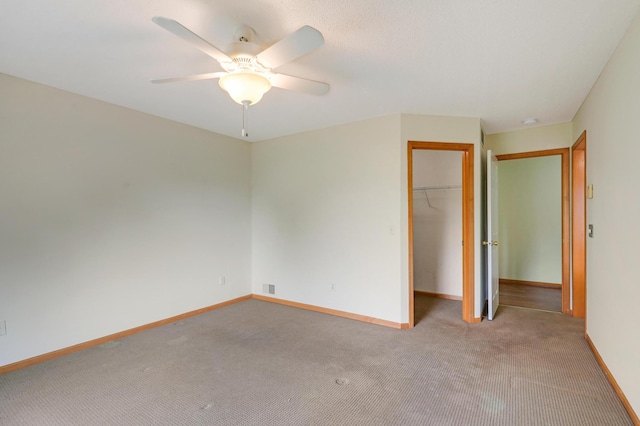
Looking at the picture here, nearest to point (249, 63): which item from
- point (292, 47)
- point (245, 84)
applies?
point (245, 84)

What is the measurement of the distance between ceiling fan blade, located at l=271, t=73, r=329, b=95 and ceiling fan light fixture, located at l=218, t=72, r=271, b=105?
139 mm

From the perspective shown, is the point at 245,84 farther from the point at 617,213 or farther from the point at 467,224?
the point at 467,224

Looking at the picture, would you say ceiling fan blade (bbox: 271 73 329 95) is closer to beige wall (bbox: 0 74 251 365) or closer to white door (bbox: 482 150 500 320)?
beige wall (bbox: 0 74 251 365)

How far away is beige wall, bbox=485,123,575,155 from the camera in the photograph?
386 centimetres

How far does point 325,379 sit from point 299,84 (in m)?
2.16

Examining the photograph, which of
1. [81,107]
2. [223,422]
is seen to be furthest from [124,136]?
[223,422]

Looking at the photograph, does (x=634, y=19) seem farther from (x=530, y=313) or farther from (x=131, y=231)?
Answer: (x=131, y=231)

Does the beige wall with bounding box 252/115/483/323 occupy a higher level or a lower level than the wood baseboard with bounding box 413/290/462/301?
higher

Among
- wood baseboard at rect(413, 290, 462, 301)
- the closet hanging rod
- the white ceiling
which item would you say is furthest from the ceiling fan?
wood baseboard at rect(413, 290, 462, 301)

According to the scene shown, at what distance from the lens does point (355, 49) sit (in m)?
2.12

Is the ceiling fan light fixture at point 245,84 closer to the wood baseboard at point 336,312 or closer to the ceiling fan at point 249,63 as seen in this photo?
the ceiling fan at point 249,63

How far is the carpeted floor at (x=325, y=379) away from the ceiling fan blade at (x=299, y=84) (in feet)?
6.95

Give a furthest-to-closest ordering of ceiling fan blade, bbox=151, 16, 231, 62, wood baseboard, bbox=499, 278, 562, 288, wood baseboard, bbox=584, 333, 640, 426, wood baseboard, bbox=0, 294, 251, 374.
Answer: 1. wood baseboard, bbox=499, 278, 562, 288
2. wood baseboard, bbox=0, 294, 251, 374
3. wood baseboard, bbox=584, 333, 640, 426
4. ceiling fan blade, bbox=151, 16, 231, 62

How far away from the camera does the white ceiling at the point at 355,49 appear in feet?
5.62
